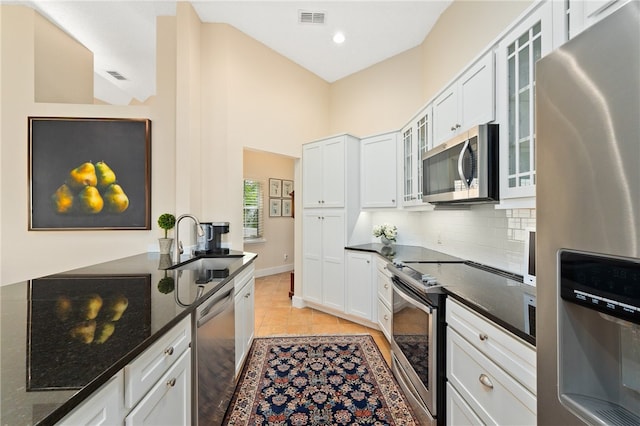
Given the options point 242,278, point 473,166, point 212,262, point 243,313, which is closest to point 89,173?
point 212,262

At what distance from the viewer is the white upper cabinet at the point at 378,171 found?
10.6 ft

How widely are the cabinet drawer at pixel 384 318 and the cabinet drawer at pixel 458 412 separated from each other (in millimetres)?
1031

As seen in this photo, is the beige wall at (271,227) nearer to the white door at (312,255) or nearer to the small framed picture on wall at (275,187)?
the small framed picture on wall at (275,187)

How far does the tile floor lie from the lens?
3.04 m

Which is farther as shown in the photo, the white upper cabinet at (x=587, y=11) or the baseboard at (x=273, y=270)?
the baseboard at (x=273, y=270)

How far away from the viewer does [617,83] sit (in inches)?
20.8

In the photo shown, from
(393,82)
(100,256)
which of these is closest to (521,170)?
(393,82)

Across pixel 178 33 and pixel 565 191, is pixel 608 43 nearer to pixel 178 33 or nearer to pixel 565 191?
pixel 565 191

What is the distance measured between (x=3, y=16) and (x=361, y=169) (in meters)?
4.03

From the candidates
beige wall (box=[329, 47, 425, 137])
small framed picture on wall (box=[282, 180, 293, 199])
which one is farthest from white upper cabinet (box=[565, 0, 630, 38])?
small framed picture on wall (box=[282, 180, 293, 199])

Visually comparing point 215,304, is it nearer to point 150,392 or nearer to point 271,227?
point 150,392

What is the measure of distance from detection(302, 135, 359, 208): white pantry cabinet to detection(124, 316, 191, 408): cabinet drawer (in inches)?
100.0

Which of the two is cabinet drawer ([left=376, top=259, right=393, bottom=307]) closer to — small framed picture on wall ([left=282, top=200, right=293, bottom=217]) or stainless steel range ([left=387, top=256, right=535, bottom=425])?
stainless steel range ([left=387, top=256, right=535, bottom=425])

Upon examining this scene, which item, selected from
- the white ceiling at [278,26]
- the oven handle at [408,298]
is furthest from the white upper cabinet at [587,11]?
the white ceiling at [278,26]
